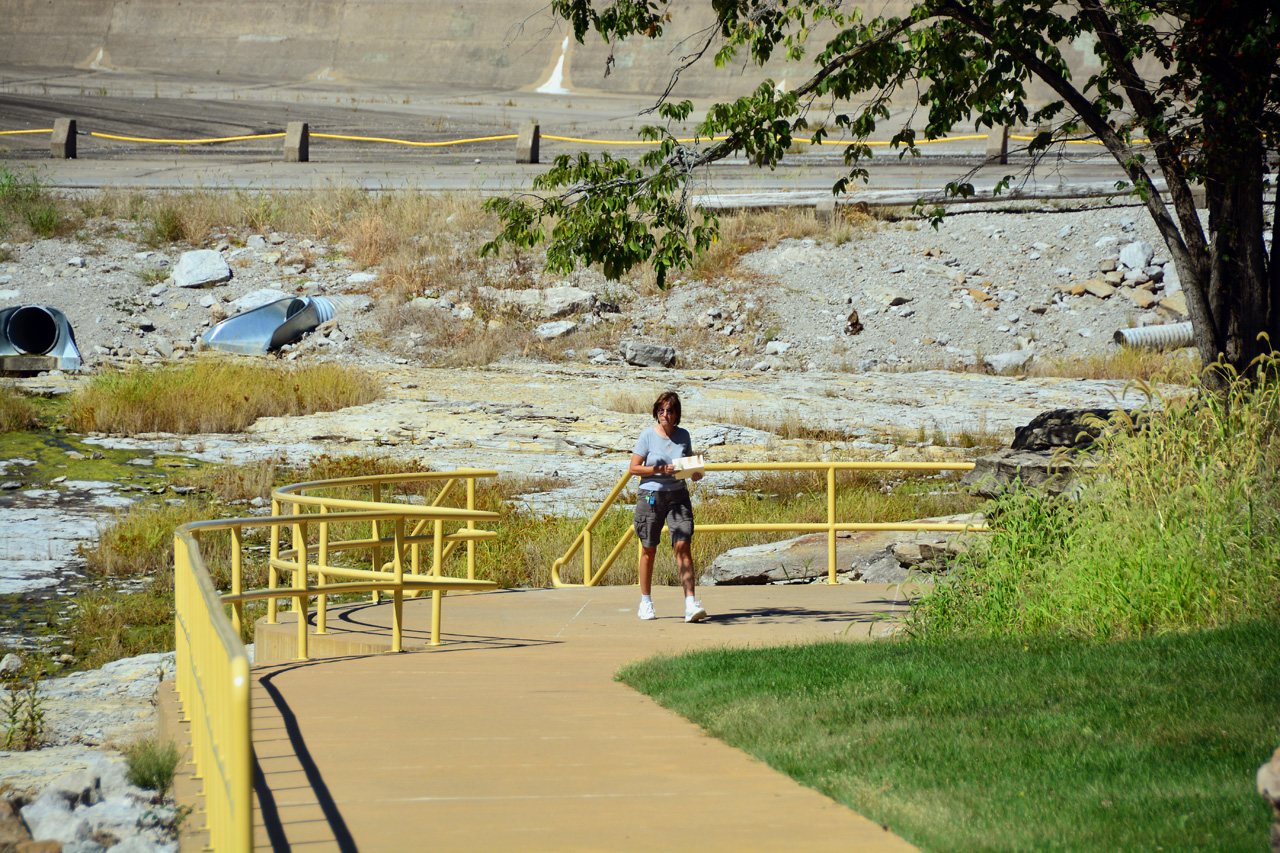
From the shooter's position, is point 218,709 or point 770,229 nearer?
point 218,709

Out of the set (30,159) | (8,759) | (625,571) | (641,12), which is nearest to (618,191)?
(641,12)

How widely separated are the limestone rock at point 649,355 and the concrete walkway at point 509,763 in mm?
17581

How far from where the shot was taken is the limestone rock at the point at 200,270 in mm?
29359

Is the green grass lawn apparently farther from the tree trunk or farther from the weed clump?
the tree trunk

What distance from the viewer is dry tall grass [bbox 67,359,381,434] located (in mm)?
20312

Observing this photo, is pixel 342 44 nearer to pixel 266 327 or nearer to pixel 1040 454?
pixel 266 327

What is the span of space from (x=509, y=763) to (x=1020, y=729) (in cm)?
235

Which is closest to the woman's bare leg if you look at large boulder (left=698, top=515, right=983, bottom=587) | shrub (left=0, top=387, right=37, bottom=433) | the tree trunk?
large boulder (left=698, top=515, right=983, bottom=587)

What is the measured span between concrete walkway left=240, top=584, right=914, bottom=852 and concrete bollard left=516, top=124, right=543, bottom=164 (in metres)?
29.6

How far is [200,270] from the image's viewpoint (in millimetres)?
29547

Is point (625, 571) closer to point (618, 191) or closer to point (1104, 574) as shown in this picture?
point (618, 191)

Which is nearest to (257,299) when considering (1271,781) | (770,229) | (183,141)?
(770,229)

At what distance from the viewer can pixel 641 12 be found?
1220 cm

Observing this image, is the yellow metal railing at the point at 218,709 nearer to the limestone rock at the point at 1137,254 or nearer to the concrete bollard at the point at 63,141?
the limestone rock at the point at 1137,254
